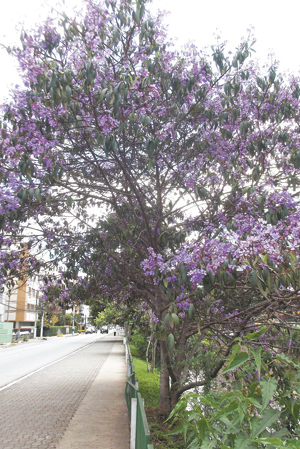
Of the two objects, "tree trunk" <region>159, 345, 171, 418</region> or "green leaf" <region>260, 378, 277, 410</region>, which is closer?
"green leaf" <region>260, 378, 277, 410</region>

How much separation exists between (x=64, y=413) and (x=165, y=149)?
5.78 m

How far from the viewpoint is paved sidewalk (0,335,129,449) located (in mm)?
5965

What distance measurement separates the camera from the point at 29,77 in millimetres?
5223

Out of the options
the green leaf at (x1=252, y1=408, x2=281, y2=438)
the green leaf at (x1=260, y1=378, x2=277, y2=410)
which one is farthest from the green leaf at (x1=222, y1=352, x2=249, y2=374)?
the green leaf at (x1=252, y1=408, x2=281, y2=438)

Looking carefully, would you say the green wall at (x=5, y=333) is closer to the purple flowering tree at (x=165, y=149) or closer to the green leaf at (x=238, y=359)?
the purple flowering tree at (x=165, y=149)

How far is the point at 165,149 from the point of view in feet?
20.9

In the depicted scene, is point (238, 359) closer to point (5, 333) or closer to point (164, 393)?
point (164, 393)

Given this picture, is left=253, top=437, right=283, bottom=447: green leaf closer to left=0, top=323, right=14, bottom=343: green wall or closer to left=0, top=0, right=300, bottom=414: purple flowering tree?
left=0, top=0, right=300, bottom=414: purple flowering tree

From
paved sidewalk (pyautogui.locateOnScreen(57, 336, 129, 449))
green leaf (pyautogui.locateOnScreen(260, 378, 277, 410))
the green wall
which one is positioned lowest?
paved sidewalk (pyautogui.locateOnScreen(57, 336, 129, 449))

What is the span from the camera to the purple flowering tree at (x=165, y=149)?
13.6 ft

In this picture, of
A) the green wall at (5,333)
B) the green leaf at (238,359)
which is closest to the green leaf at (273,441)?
the green leaf at (238,359)

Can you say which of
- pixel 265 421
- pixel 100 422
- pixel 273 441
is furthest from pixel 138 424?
pixel 100 422

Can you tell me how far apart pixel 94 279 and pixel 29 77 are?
4.06 m

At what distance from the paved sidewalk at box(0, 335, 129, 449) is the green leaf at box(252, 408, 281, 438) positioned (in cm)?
465
